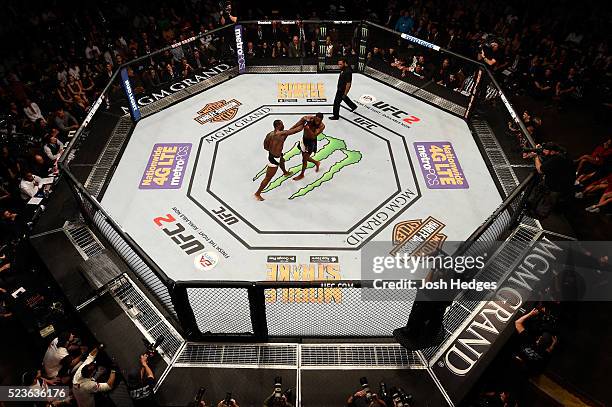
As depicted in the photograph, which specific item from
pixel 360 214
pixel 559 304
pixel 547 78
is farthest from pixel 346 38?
pixel 559 304

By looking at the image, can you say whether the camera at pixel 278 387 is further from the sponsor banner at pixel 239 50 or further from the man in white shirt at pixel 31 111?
the sponsor banner at pixel 239 50

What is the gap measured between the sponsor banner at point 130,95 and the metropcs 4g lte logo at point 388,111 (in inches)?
194

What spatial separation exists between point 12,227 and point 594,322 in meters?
8.84

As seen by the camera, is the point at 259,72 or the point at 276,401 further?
the point at 259,72

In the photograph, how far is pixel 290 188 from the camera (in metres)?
7.62

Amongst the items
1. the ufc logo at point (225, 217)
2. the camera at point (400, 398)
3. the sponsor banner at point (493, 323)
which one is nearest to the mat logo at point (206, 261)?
the ufc logo at point (225, 217)

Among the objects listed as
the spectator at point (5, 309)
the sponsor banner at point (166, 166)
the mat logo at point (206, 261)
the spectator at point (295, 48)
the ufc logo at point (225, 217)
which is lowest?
the spectator at point (5, 309)

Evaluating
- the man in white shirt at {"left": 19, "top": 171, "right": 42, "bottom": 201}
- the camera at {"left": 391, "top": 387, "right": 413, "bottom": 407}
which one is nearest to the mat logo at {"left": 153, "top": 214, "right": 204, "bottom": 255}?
the man in white shirt at {"left": 19, "top": 171, "right": 42, "bottom": 201}

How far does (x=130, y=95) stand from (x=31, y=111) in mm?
2339

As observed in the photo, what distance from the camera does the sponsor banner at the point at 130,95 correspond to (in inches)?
336

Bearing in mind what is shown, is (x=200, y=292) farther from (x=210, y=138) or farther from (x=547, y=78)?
(x=547, y=78)

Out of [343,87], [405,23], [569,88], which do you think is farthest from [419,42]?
[405,23]

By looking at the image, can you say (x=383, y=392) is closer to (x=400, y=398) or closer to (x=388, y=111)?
(x=400, y=398)

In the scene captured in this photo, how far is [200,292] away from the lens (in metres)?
4.87
